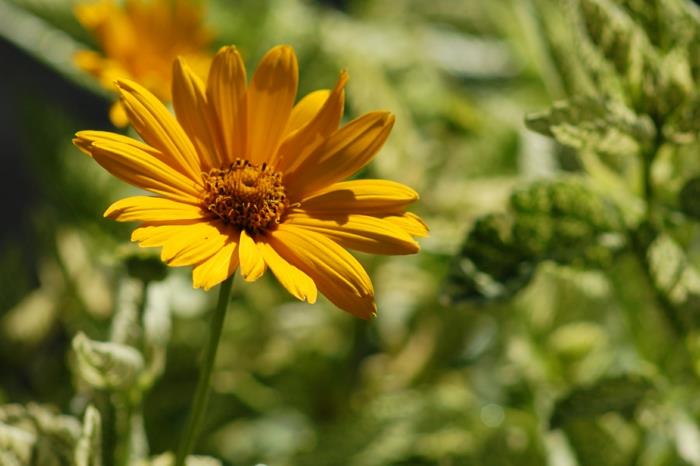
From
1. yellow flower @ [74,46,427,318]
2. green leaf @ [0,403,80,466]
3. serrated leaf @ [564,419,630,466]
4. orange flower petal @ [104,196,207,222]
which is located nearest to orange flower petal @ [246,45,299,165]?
yellow flower @ [74,46,427,318]

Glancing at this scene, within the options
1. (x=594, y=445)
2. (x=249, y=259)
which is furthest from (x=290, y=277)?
(x=594, y=445)

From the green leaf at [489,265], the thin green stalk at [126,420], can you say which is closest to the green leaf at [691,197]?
the green leaf at [489,265]

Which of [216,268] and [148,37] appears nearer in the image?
[216,268]

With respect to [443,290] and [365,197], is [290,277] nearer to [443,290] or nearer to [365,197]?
[365,197]

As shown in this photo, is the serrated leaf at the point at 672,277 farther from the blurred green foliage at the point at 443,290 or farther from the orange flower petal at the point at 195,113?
the orange flower petal at the point at 195,113

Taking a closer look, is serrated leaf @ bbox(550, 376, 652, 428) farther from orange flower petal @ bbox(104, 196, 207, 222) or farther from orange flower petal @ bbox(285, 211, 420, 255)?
orange flower petal @ bbox(104, 196, 207, 222)

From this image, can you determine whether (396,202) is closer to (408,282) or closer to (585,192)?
(585,192)

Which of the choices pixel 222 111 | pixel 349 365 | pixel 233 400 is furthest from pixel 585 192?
pixel 233 400
